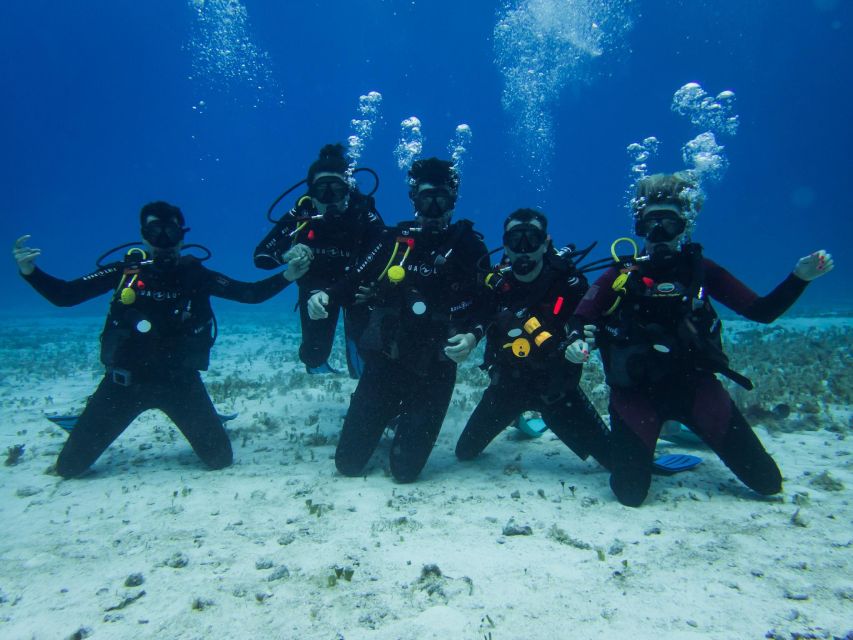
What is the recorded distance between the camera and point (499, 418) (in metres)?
5.06

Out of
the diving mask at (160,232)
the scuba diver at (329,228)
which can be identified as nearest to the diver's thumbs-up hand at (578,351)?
the scuba diver at (329,228)

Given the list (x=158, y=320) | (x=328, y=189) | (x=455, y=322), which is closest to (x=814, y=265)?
(x=455, y=322)

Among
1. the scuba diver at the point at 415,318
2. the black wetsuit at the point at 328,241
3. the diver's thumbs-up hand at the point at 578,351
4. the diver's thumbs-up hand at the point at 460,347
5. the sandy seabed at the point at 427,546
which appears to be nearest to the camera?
the sandy seabed at the point at 427,546

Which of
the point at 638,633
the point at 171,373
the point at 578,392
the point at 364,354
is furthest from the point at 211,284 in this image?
the point at 638,633

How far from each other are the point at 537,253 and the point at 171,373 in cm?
458

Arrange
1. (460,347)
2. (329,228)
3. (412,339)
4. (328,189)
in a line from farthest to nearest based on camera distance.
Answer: (329,228), (328,189), (412,339), (460,347)

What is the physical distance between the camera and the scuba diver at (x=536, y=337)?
15.2 feet

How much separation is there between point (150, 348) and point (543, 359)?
4.58 metres

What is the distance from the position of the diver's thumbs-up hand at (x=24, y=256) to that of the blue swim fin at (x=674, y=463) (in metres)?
7.10

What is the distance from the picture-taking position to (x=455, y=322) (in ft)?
16.2

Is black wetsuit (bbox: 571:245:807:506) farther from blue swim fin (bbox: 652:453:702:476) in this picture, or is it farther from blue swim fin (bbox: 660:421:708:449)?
blue swim fin (bbox: 660:421:708:449)

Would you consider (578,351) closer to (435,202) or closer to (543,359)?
(543,359)

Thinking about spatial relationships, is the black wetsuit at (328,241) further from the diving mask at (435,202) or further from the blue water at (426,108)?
the blue water at (426,108)

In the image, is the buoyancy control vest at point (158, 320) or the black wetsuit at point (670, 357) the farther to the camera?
the buoyancy control vest at point (158, 320)
